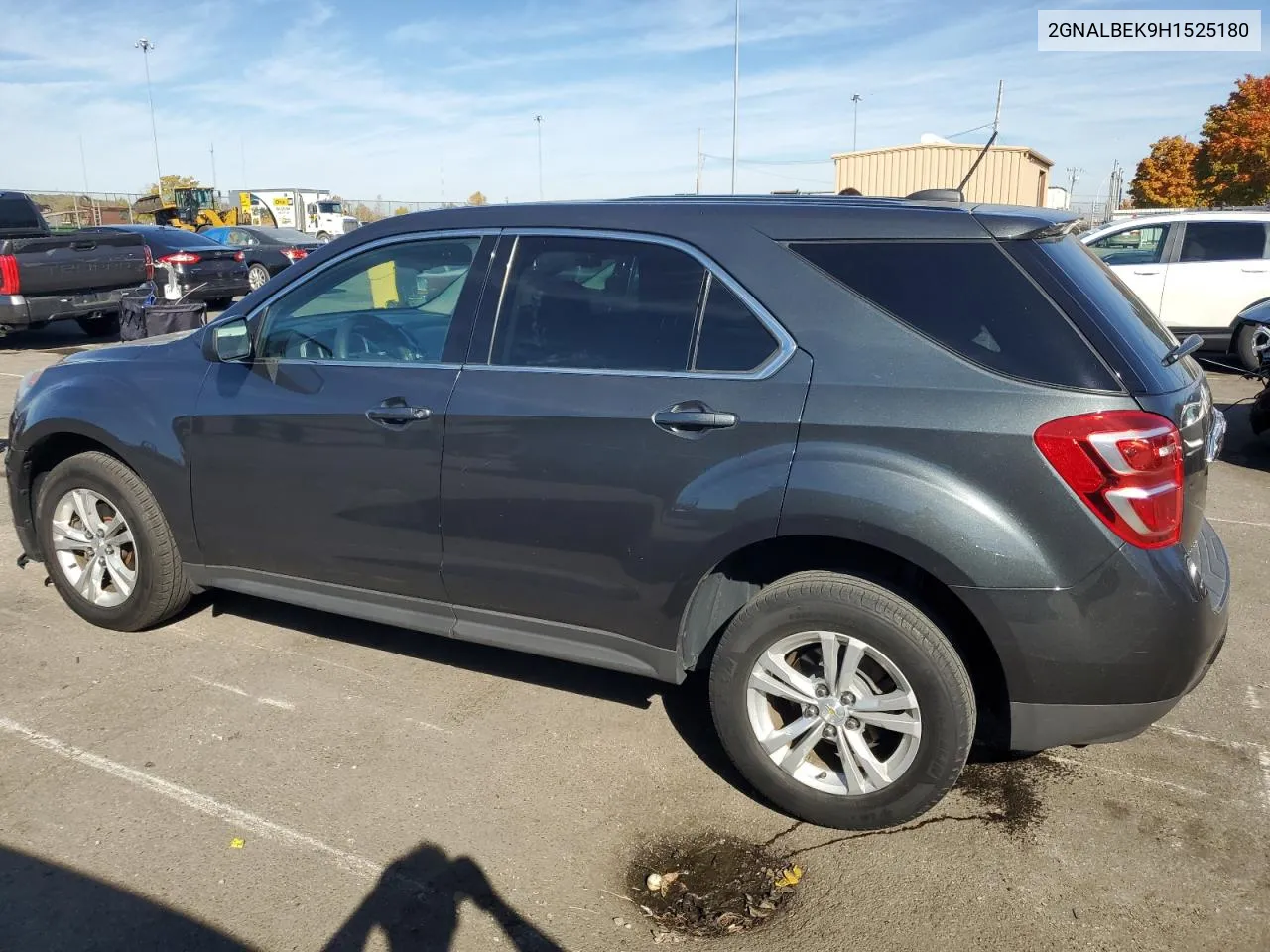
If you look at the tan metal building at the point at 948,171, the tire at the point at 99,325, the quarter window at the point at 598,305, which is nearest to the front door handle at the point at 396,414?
the quarter window at the point at 598,305

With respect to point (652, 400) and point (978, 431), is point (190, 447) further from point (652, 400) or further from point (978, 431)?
point (978, 431)

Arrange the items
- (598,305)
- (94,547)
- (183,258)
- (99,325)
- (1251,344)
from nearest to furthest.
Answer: (598,305) → (94,547) → (1251,344) → (99,325) → (183,258)

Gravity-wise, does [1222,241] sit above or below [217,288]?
above

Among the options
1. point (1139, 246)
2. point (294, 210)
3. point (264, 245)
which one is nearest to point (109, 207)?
point (294, 210)

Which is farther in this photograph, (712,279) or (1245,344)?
(1245,344)

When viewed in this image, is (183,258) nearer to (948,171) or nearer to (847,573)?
(847,573)

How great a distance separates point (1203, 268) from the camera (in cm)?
1217

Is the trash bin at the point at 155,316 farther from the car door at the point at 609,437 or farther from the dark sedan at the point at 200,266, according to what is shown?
the car door at the point at 609,437

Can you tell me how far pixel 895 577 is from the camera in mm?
3258

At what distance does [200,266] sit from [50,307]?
4.71 meters

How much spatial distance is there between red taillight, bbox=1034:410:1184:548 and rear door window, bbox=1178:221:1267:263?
1116 centimetres

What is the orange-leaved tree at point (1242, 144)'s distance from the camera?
3469cm

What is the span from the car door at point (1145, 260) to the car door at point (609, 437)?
35.1 feet

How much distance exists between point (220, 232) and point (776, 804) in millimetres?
26961
